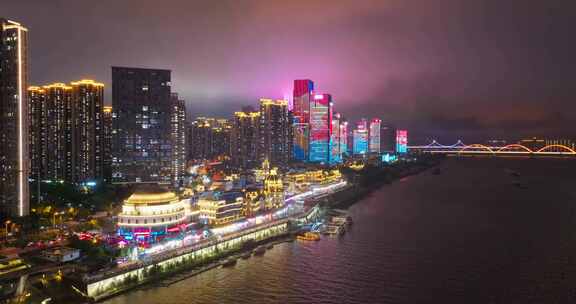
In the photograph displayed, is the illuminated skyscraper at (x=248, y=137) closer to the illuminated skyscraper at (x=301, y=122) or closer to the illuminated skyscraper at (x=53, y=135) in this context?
the illuminated skyscraper at (x=301, y=122)

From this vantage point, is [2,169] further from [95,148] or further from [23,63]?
[95,148]

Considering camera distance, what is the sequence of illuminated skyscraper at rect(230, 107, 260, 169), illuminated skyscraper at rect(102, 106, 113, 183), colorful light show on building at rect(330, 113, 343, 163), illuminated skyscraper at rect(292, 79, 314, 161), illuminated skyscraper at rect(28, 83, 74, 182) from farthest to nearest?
colorful light show on building at rect(330, 113, 343, 163) < illuminated skyscraper at rect(292, 79, 314, 161) < illuminated skyscraper at rect(230, 107, 260, 169) < illuminated skyscraper at rect(102, 106, 113, 183) < illuminated skyscraper at rect(28, 83, 74, 182)

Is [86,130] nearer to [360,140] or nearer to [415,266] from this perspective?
[415,266]

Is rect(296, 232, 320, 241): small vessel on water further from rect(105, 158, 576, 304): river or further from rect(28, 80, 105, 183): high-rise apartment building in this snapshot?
rect(28, 80, 105, 183): high-rise apartment building

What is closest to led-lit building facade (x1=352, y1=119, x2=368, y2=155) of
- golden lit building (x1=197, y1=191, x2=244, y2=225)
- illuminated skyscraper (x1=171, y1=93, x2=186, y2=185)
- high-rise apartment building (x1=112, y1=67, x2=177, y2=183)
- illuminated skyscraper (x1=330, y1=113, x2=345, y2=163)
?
illuminated skyscraper (x1=330, y1=113, x2=345, y2=163)

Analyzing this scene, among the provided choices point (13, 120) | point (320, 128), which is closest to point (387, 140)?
point (320, 128)

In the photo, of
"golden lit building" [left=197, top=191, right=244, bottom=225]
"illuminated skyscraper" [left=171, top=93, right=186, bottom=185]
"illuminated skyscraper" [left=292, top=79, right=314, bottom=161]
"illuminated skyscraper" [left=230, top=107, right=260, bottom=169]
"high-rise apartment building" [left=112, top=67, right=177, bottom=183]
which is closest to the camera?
"golden lit building" [left=197, top=191, right=244, bottom=225]

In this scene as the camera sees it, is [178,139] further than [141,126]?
Yes

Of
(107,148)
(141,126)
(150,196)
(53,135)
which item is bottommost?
(150,196)
